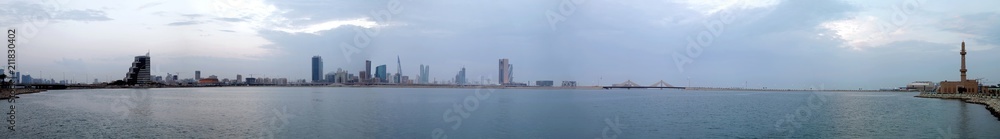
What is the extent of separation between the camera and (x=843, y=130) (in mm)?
30031

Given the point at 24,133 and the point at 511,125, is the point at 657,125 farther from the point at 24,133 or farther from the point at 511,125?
the point at 24,133

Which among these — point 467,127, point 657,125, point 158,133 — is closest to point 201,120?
point 158,133

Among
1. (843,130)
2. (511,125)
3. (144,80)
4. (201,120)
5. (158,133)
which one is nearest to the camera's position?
(158,133)

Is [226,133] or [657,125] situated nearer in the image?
[226,133]

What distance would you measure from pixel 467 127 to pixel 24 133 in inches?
718
